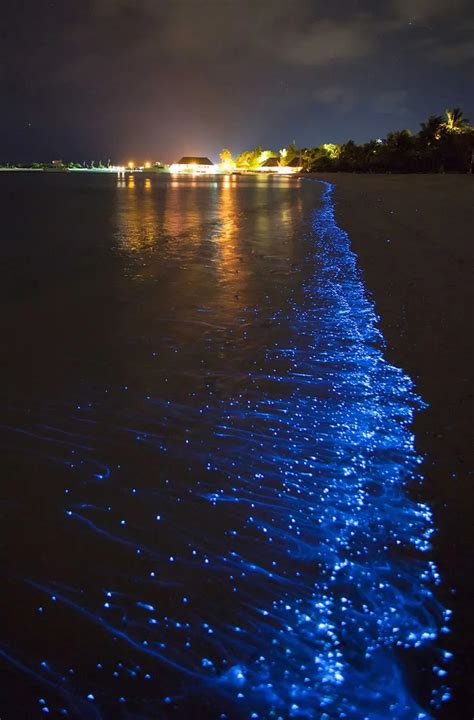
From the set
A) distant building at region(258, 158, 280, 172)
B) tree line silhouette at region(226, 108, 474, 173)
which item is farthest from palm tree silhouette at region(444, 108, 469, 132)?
distant building at region(258, 158, 280, 172)

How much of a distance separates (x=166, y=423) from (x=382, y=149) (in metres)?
83.1

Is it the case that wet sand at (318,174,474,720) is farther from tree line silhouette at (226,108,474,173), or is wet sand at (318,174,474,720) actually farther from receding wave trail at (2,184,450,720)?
tree line silhouette at (226,108,474,173)

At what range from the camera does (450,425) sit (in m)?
3.57

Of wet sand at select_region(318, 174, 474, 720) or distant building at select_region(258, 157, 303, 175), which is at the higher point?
distant building at select_region(258, 157, 303, 175)

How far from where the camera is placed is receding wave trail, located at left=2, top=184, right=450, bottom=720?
186 centimetres

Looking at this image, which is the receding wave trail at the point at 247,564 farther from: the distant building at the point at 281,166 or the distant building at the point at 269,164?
the distant building at the point at 269,164

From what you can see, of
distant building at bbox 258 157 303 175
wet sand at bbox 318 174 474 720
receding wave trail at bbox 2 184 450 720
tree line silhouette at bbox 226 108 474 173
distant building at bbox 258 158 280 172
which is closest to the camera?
receding wave trail at bbox 2 184 450 720

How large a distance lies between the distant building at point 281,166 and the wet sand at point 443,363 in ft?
453

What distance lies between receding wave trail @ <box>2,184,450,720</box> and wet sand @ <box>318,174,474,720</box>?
0.09 m

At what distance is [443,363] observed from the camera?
15.1ft

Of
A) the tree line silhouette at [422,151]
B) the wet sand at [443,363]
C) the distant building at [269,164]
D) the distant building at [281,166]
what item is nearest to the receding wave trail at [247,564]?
the wet sand at [443,363]

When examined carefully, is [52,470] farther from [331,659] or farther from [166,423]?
[331,659]

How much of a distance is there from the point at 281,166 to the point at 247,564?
176 meters

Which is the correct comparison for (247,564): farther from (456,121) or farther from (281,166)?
(281,166)
